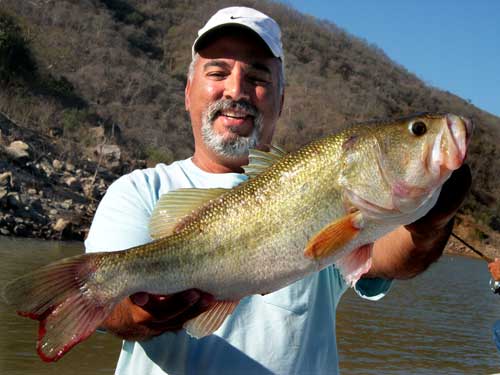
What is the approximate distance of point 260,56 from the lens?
11.1 ft

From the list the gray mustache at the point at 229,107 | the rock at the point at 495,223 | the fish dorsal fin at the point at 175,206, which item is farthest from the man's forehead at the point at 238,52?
the rock at the point at 495,223

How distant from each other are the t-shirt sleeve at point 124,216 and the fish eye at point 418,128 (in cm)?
129

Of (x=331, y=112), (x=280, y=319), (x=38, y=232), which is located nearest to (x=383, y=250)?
(x=280, y=319)

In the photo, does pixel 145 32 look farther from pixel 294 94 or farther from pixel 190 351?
pixel 190 351

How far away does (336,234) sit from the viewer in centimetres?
219

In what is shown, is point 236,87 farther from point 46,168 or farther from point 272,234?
point 46,168

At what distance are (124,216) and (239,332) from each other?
77 centimetres

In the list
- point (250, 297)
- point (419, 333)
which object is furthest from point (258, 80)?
point (419, 333)

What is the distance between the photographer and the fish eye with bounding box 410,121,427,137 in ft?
7.26

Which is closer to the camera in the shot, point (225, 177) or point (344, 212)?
point (344, 212)

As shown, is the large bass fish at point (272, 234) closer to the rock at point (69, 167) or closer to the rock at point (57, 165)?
the rock at point (57, 165)

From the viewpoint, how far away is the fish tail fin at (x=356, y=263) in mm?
2354

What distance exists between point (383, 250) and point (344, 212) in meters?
0.70

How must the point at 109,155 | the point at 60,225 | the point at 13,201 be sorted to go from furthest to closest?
the point at 109,155 < the point at 60,225 < the point at 13,201
